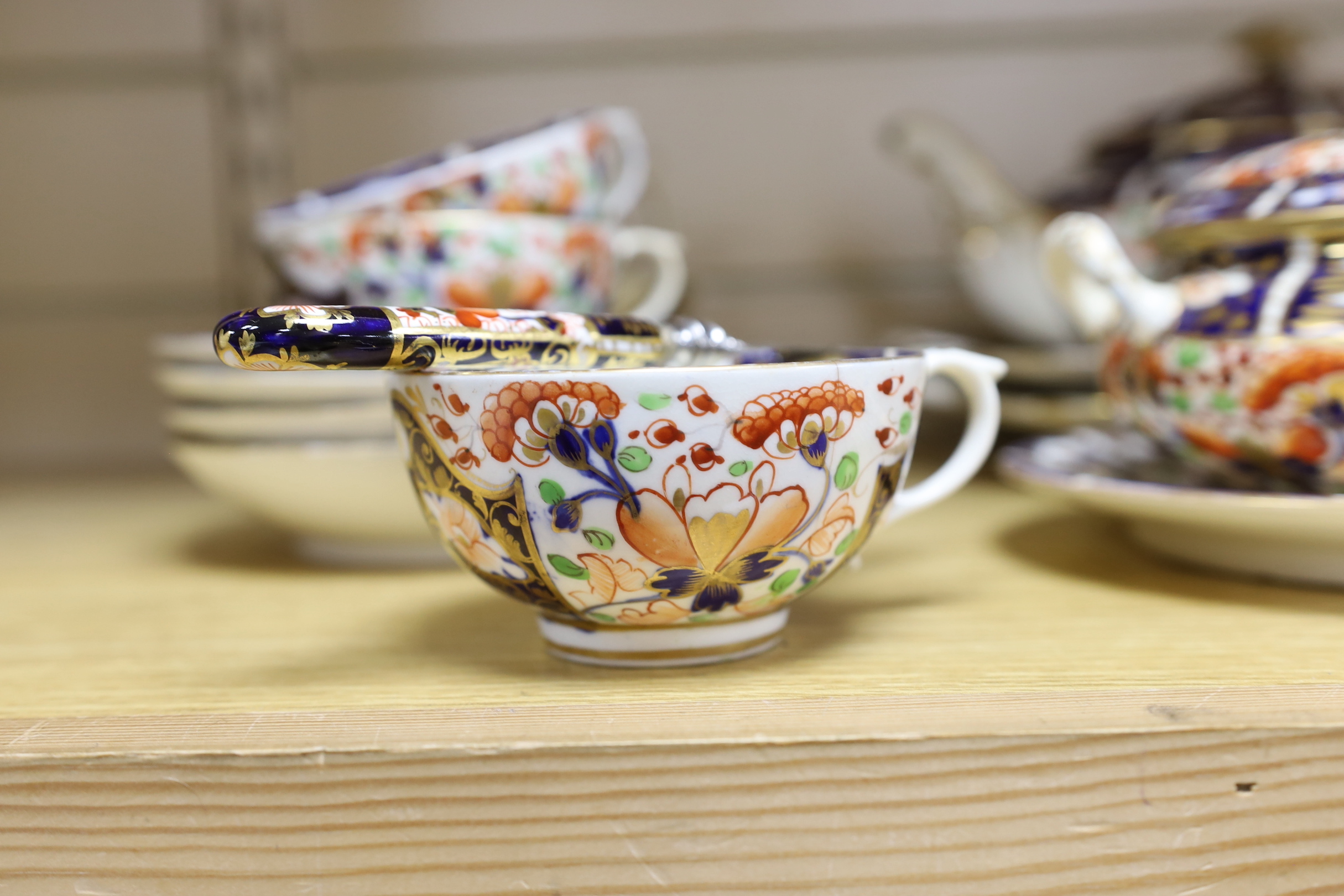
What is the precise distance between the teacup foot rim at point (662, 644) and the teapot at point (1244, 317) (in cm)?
23

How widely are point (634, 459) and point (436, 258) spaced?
9.5 inches

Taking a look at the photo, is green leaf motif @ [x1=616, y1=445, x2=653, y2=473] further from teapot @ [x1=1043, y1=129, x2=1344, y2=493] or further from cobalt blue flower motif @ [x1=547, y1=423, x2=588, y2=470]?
teapot @ [x1=1043, y1=129, x2=1344, y2=493]

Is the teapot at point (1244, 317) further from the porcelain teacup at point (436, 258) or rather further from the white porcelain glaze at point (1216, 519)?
the porcelain teacup at point (436, 258)

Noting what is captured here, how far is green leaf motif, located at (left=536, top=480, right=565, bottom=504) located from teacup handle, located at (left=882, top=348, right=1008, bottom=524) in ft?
0.44

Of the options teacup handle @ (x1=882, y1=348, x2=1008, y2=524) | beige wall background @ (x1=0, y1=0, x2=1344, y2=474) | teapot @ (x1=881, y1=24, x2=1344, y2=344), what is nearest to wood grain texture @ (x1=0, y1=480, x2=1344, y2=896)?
teacup handle @ (x1=882, y1=348, x2=1008, y2=524)

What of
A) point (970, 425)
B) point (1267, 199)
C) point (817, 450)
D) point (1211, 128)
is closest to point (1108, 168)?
point (1211, 128)

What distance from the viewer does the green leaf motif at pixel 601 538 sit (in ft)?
1.07

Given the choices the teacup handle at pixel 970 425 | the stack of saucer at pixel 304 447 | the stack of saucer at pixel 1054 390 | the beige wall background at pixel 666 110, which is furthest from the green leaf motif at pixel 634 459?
the beige wall background at pixel 666 110

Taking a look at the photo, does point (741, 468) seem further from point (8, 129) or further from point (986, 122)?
point (8, 129)

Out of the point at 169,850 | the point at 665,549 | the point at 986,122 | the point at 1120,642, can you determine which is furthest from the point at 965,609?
the point at 986,122

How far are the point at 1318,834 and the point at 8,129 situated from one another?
3.35ft

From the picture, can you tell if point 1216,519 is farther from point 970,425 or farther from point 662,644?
point 662,644

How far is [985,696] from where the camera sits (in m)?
0.32

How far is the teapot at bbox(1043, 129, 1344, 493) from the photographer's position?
0.43m
